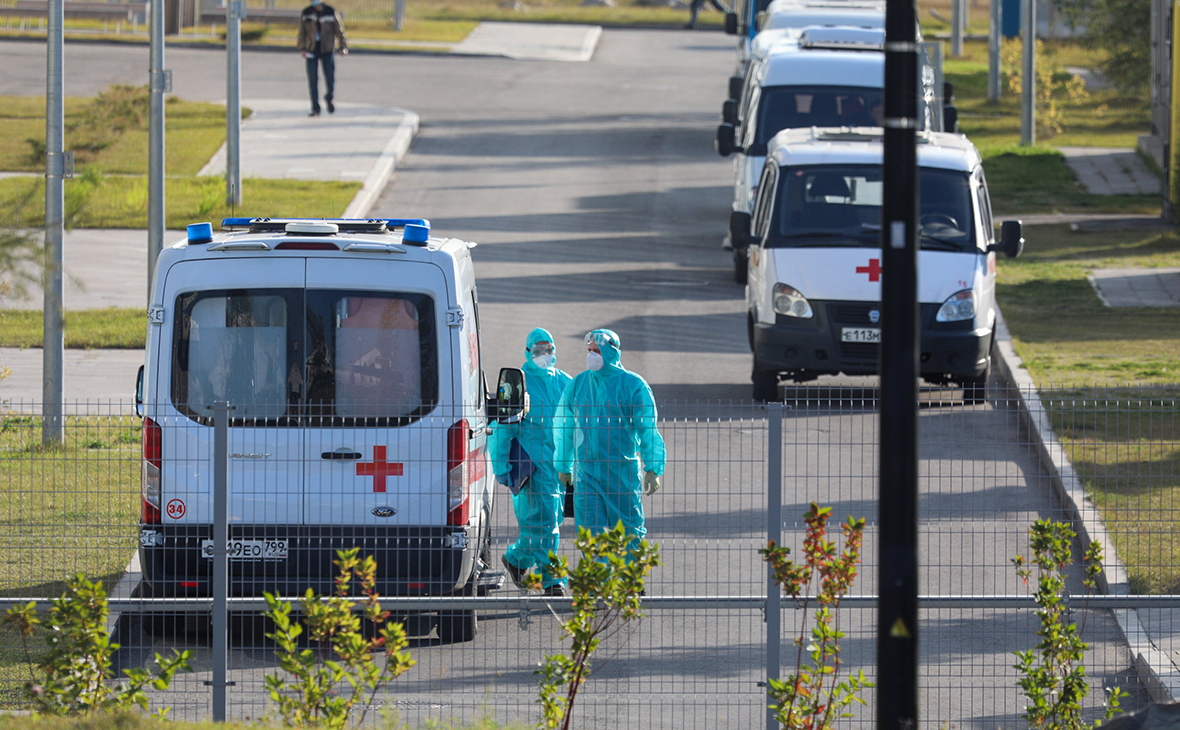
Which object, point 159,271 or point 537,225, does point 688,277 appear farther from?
point 159,271

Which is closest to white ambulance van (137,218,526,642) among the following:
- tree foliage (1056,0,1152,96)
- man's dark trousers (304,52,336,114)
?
man's dark trousers (304,52,336,114)

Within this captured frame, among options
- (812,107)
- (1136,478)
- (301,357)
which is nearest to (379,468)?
(301,357)

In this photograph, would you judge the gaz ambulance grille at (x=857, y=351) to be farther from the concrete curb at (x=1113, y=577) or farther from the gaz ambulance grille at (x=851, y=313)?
the concrete curb at (x=1113, y=577)

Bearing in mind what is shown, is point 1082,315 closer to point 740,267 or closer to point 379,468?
point 740,267

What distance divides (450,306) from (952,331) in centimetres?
680

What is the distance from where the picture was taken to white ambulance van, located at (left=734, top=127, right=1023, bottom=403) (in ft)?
44.4

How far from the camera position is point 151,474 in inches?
300

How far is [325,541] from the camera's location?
7.57 meters

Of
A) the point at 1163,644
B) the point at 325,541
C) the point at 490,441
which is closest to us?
the point at 325,541

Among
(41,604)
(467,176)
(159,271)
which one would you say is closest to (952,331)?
(159,271)

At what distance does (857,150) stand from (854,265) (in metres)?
1.44

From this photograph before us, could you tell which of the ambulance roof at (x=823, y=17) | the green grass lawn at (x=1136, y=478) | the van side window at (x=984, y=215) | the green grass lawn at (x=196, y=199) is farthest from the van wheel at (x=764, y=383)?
the ambulance roof at (x=823, y=17)

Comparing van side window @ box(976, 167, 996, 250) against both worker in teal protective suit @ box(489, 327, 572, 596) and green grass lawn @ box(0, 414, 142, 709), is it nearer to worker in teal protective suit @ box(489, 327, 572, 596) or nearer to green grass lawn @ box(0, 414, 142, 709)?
worker in teal protective suit @ box(489, 327, 572, 596)

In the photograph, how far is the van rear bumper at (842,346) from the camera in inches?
530
